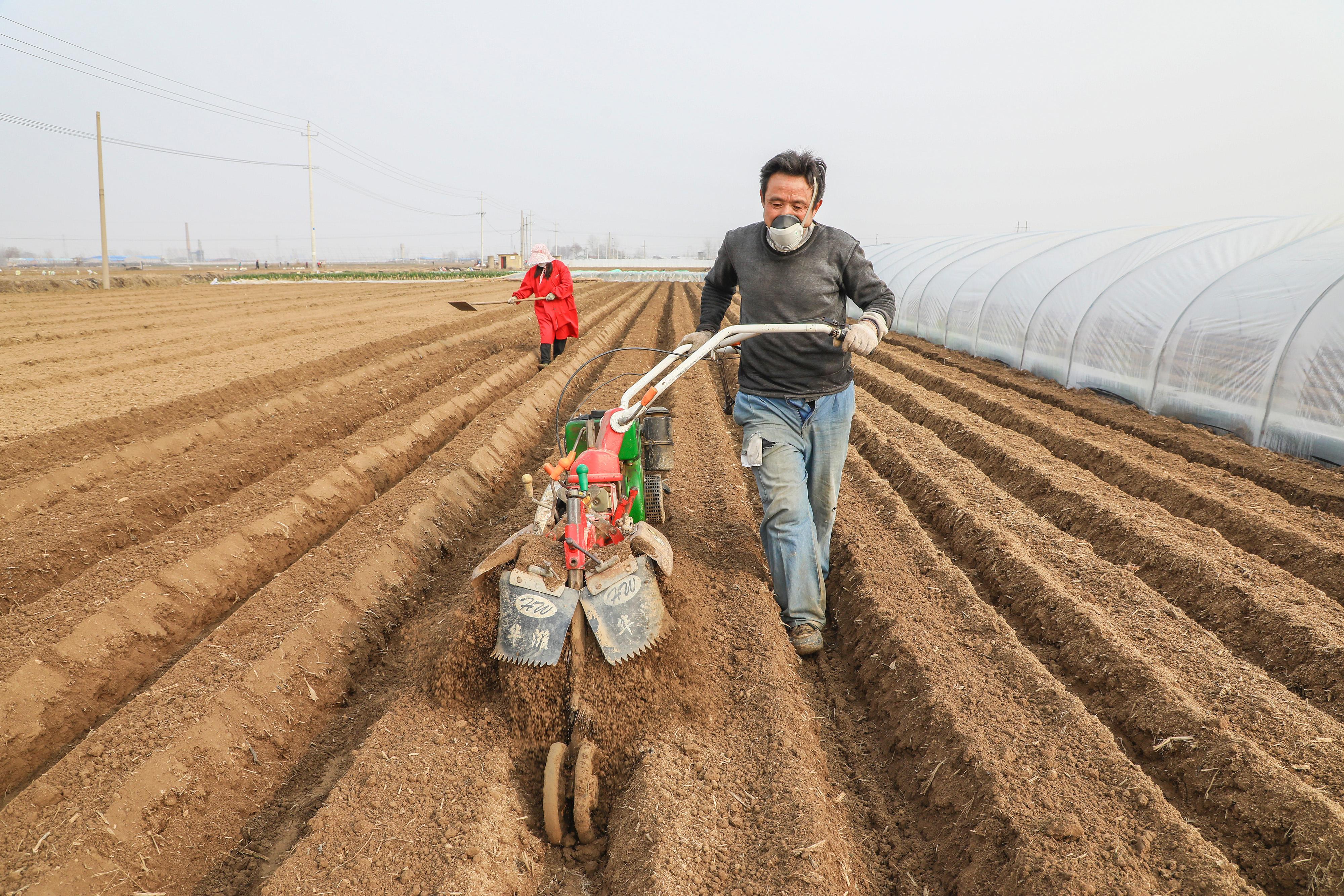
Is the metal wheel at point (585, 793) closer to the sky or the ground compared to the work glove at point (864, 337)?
closer to the ground

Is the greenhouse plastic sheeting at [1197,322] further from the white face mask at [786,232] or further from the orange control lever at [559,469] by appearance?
the orange control lever at [559,469]

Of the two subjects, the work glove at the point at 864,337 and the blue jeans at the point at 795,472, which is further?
the blue jeans at the point at 795,472

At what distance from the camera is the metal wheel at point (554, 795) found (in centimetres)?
252

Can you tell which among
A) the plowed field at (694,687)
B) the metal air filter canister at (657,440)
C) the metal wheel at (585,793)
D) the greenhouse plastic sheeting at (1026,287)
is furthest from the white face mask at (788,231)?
the greenhouse plastic sheeting at (1026,287)

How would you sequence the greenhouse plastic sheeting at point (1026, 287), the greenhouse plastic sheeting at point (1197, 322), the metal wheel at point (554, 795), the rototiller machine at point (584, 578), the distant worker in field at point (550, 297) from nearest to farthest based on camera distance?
the metal wheel at point (554, 795) < the rototiller machine at point (584, 578) < the greenhouse plastic sheeting at point (1197, 322) < the distant worker in field at point (550, 297) < the greenhouse plastic sheeting at point (1026, 287)

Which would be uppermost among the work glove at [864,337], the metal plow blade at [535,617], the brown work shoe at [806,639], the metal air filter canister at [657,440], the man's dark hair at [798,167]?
the man's dark hair at [798,167]

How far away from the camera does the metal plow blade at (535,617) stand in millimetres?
2844

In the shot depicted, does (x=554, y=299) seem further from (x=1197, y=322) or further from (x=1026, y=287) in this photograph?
(x=1197, y=322)

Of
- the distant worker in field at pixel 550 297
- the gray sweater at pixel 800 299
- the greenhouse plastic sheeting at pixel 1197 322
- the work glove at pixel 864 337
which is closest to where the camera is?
the work glove at pixel 864 337

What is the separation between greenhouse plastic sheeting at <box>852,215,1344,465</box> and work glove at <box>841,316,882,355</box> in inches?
213

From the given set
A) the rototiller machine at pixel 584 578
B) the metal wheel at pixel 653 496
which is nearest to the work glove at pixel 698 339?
the rototiller machine at pixel 584 578

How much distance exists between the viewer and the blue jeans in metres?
3.53

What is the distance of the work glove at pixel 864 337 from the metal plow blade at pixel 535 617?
1.48 metres

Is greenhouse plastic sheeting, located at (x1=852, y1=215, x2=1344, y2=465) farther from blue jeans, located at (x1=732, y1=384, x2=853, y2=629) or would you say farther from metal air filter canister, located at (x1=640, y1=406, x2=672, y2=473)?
metal air filter canister, located at (x1=640, y1=406, x2=672, y2=473)
